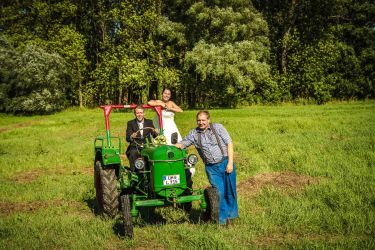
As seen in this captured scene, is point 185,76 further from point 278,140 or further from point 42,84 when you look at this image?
point 278,140

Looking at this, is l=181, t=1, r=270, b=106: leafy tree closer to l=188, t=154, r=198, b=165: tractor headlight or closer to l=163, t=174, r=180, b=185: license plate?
l=188, t=154, r=198, b=165: tractor headlight

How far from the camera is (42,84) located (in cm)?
3778

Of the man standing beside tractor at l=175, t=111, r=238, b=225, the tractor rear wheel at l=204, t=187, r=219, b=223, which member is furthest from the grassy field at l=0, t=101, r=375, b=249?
the man standing beside tractor at l=175, t=111, r=238, b=225

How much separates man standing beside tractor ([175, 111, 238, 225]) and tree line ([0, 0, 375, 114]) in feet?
86.7

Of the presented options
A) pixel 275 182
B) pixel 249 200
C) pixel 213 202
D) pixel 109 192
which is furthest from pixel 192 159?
pixel 275 182

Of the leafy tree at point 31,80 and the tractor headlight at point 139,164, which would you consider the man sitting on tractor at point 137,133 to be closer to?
the tractor headlight at point 139,164

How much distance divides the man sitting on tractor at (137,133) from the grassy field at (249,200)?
1357 mm

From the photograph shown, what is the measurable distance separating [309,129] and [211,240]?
13982 mm

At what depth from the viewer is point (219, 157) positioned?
725 cm

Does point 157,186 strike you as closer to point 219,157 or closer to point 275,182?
point 219,157

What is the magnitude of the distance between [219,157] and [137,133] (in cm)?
206

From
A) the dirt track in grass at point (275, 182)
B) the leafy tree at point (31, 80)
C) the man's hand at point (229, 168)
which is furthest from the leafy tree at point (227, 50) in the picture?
the man's hand at point (229, 168)

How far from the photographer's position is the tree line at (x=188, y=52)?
3541 cm

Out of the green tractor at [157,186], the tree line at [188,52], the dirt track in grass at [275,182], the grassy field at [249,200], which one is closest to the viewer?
the grassy field at [249,200]
